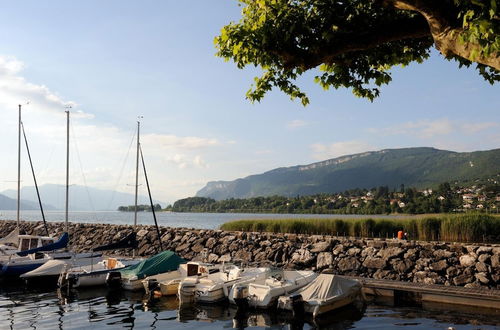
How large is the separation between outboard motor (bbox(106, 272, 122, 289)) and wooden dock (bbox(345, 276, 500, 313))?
1273 centimetres

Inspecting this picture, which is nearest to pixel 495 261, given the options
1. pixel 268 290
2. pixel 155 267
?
pixel 268 290

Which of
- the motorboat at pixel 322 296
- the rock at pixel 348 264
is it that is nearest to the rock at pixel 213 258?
the rock at pixel 348 264

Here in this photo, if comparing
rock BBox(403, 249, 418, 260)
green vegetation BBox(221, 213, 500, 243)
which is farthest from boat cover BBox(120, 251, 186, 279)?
green vegetation BBox(221, 213, 500, 243)

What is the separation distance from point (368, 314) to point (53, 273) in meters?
18.0

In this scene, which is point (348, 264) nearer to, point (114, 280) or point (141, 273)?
point (141, 273)

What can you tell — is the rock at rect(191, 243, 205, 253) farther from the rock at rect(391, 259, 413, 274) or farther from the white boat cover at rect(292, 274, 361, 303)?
the white boat cover at rect(292, 274, 361, 303)

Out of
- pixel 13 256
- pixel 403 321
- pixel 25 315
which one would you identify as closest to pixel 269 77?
pixel 403 321

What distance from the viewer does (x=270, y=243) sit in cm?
3044

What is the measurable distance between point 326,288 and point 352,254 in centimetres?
778

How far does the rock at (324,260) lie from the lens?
26.3m

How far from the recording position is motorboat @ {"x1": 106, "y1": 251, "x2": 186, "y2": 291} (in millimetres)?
23328

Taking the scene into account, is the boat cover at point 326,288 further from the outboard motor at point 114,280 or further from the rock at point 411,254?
the outboard motor at point 114,280

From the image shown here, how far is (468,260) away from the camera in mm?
21547

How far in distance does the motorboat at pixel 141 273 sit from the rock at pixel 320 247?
8.45 metres
